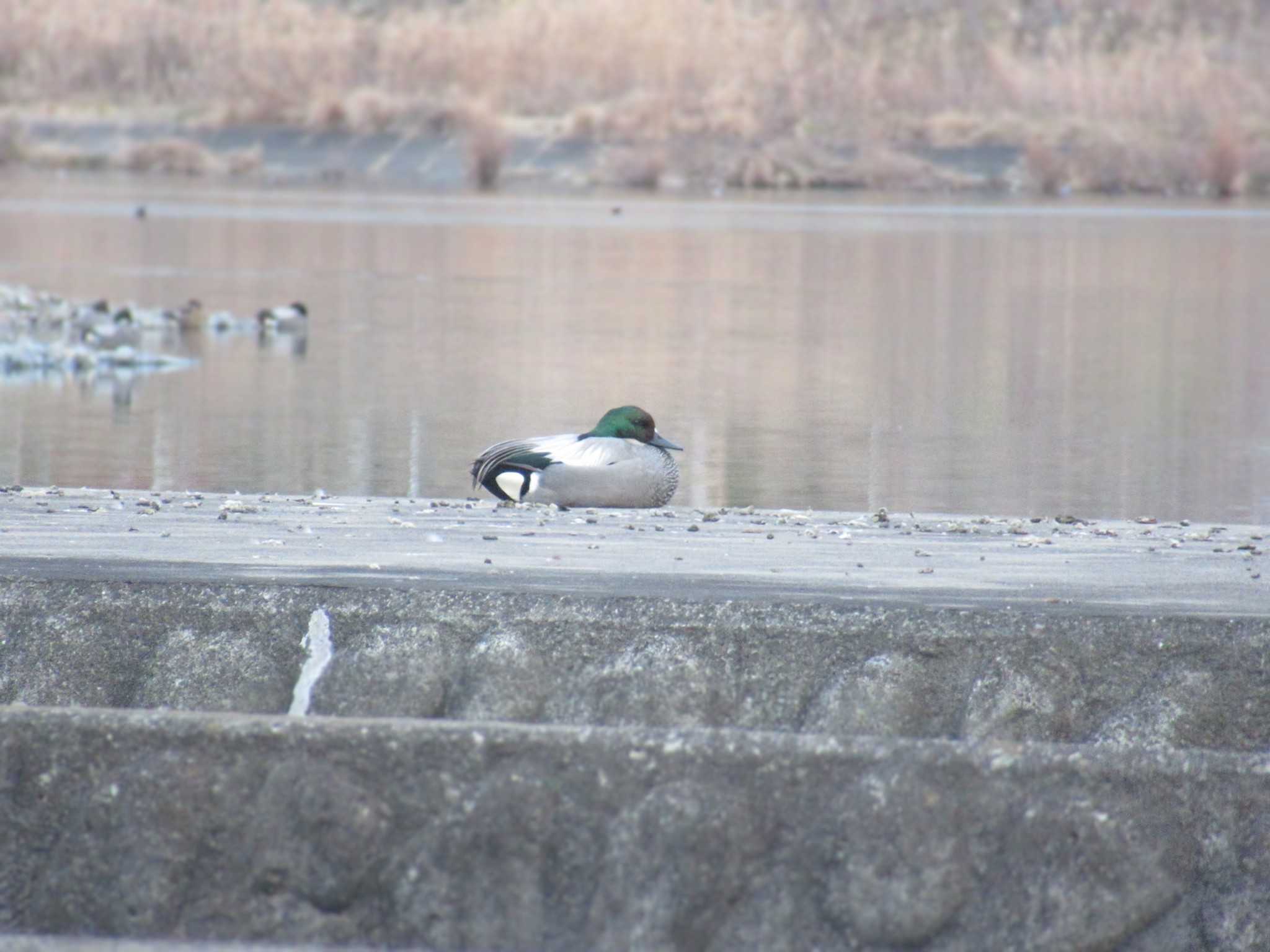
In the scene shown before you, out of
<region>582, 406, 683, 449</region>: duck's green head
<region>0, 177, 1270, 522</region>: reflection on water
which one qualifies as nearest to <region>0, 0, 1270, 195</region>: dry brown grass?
<region>0, 177, 1270, 522</region>: reflection on water

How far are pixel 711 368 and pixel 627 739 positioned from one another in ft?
31.8

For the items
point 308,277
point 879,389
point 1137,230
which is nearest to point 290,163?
point 1137,230

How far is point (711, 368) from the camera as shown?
43.7 ft

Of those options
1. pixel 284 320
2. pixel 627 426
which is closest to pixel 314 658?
pixel 627 426

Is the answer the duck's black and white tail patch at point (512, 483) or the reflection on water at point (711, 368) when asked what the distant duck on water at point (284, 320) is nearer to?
the reflection on water at point (711, 368)

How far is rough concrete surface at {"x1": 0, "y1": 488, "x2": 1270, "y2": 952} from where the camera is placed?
3.58m

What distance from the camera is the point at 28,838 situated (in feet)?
12.0

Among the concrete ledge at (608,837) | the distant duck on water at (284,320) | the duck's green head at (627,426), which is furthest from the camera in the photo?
the distant duck on water at (284,320)

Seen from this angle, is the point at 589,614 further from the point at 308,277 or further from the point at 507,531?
the point at 308,277

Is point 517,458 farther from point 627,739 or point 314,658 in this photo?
point 627,739

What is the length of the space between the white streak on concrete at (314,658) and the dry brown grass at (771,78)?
52.9 m

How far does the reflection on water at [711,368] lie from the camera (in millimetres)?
8781

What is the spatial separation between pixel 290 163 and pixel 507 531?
64083 millimetres

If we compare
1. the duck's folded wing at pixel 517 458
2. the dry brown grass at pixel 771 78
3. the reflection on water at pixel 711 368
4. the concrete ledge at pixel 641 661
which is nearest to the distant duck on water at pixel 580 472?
the duck's folded wing at pixel 517 458
